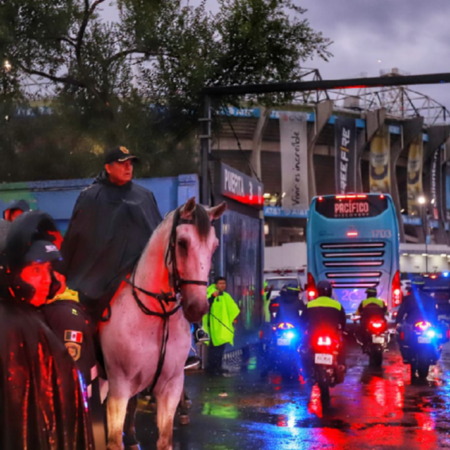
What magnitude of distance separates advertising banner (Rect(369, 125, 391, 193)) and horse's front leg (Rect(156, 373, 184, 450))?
5352cm

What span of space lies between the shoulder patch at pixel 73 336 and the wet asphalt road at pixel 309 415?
464 cm

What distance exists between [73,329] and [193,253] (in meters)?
2.00

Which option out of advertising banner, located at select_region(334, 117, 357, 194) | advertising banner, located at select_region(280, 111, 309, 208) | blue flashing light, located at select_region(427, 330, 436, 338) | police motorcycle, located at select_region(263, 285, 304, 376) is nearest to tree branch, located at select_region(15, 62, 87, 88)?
police motorcycle, located at select_region(263, 285, 304, 376)

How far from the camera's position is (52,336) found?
338 centimetres

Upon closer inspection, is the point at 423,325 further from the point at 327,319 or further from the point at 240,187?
the point at 240,187

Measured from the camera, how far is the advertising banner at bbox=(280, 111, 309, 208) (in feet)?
170

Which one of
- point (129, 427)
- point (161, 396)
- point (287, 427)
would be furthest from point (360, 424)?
point (161, 396)

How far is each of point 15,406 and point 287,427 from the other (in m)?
6.58

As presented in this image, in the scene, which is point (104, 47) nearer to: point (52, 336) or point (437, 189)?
point (52, 336)

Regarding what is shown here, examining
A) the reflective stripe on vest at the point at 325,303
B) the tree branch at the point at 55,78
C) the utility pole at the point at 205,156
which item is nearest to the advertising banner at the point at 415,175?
the tree branch at the point at 55,78

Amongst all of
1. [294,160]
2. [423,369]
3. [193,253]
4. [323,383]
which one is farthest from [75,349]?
[294,160]

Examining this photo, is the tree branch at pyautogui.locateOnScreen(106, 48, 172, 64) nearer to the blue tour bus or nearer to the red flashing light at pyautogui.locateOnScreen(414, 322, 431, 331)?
the blue tour bus

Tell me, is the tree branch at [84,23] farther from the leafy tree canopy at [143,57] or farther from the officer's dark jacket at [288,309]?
the officer's dark jacket at [288,309]

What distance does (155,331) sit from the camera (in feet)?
20.3
